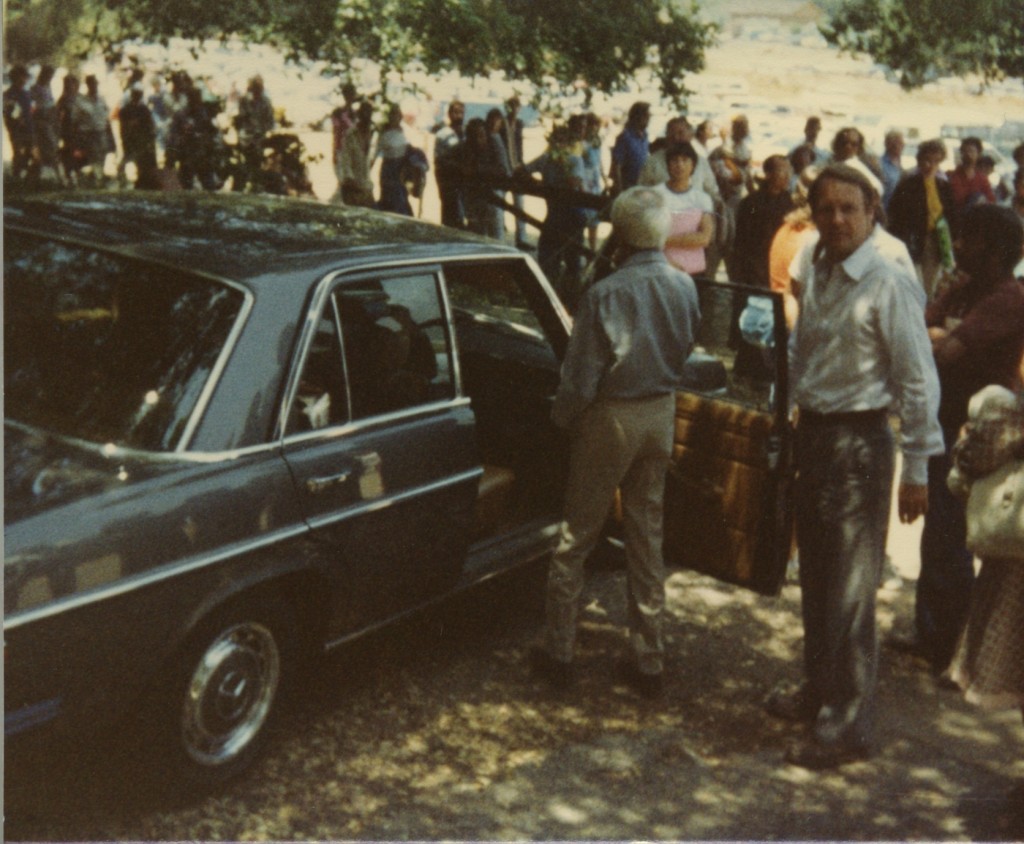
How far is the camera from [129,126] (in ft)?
30.7

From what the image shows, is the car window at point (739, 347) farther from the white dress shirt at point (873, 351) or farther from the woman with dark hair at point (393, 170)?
the woman with dark hair at point (393, 170)

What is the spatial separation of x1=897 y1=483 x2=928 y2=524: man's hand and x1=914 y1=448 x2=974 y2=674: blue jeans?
91cm

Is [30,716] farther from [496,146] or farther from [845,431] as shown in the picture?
[496,146]

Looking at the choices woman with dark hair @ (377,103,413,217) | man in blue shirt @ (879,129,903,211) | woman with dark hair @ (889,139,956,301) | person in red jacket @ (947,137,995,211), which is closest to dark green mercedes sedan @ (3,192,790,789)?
woman with dark hair @ (889,139,956,301)

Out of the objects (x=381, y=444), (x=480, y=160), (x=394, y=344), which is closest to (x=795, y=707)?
(x=381, y=444)

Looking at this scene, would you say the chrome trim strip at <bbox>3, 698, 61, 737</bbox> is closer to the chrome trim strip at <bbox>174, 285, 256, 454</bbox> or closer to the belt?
the chrome trim strip at <bbox>174, 285, 256, 454</bbox>

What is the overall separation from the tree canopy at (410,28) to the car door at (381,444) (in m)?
4.45

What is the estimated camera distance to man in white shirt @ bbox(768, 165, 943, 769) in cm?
433

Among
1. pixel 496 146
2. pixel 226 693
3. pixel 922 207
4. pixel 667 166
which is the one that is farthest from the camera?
pixel 496 146

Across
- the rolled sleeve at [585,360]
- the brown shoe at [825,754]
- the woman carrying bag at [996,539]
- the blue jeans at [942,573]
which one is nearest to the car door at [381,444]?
the rolled sleeve at [585,360]

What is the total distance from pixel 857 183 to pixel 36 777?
311 cm

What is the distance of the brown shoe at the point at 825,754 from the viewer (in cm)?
463

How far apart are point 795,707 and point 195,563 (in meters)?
2.40

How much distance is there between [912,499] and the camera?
4.35 metres
